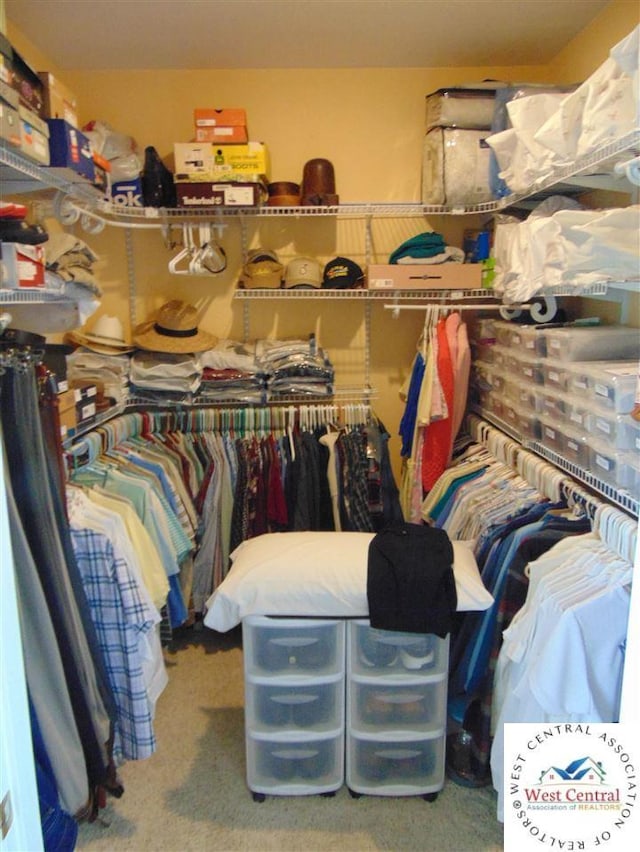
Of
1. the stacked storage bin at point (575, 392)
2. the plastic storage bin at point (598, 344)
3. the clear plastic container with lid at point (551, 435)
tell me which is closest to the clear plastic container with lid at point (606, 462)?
the stacked storage bin at point (575, 392)

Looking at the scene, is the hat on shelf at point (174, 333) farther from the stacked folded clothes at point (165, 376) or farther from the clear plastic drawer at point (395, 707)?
the clear plastic drawer at point (395, 707)

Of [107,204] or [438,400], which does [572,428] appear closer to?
[438,400]

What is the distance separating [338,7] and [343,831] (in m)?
2.86

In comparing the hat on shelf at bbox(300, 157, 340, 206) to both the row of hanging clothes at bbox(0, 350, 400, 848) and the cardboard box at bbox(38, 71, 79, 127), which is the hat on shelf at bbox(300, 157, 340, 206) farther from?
the cardboard box at bbox(38, 71, 79, 127)

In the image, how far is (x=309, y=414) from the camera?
297 cm

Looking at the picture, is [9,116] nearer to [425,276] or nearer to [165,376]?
[165,376]

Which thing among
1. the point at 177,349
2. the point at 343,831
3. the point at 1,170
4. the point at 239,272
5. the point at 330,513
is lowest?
the point at 343,831

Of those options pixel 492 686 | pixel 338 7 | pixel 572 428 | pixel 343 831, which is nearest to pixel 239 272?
pixel 338 7

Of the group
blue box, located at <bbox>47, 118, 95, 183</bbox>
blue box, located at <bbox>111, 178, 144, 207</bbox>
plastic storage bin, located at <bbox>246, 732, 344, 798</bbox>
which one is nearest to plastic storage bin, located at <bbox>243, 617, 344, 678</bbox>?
plastic storage bin, located at <bbox>246, 732, 344, 798</bbox>

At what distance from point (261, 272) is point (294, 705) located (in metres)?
1.88

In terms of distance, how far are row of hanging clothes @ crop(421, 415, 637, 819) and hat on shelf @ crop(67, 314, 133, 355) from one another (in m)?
1.60

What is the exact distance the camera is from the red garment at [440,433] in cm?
270

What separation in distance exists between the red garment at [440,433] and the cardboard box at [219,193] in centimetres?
101

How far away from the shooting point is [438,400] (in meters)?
2.65
